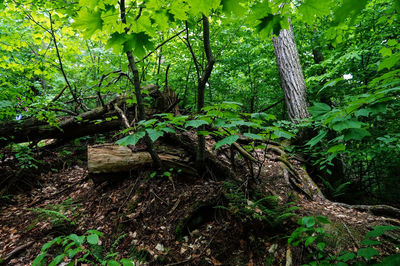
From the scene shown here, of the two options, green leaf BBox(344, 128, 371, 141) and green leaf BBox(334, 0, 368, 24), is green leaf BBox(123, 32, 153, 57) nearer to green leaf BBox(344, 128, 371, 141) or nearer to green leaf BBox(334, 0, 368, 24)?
green leaf BBox(334, 0, 368, 24)

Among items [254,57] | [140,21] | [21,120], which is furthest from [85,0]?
[254,57]

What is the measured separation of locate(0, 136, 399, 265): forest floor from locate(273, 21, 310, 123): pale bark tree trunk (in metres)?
2.13

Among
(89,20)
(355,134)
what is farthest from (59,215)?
(355,134)

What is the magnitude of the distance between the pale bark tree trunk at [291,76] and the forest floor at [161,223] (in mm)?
2127

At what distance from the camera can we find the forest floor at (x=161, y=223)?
86.7 inches

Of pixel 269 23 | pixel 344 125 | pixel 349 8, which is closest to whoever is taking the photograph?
pixel 349 8

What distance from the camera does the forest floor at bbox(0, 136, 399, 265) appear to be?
2201 mm

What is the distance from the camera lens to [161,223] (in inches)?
103

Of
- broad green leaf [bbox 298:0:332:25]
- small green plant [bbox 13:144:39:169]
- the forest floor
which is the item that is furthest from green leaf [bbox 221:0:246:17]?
small green plant [bbox 13:144:39:169]

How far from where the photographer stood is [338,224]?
7.82 ft

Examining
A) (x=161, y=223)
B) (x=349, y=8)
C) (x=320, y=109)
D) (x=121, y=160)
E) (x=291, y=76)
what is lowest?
(x=161, y=223)

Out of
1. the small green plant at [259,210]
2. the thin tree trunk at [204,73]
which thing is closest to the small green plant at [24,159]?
the thin tree trunk at [204,73]

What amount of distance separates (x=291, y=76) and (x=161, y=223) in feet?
→ 16.8

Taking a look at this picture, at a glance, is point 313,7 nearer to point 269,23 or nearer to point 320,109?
point 269,23
